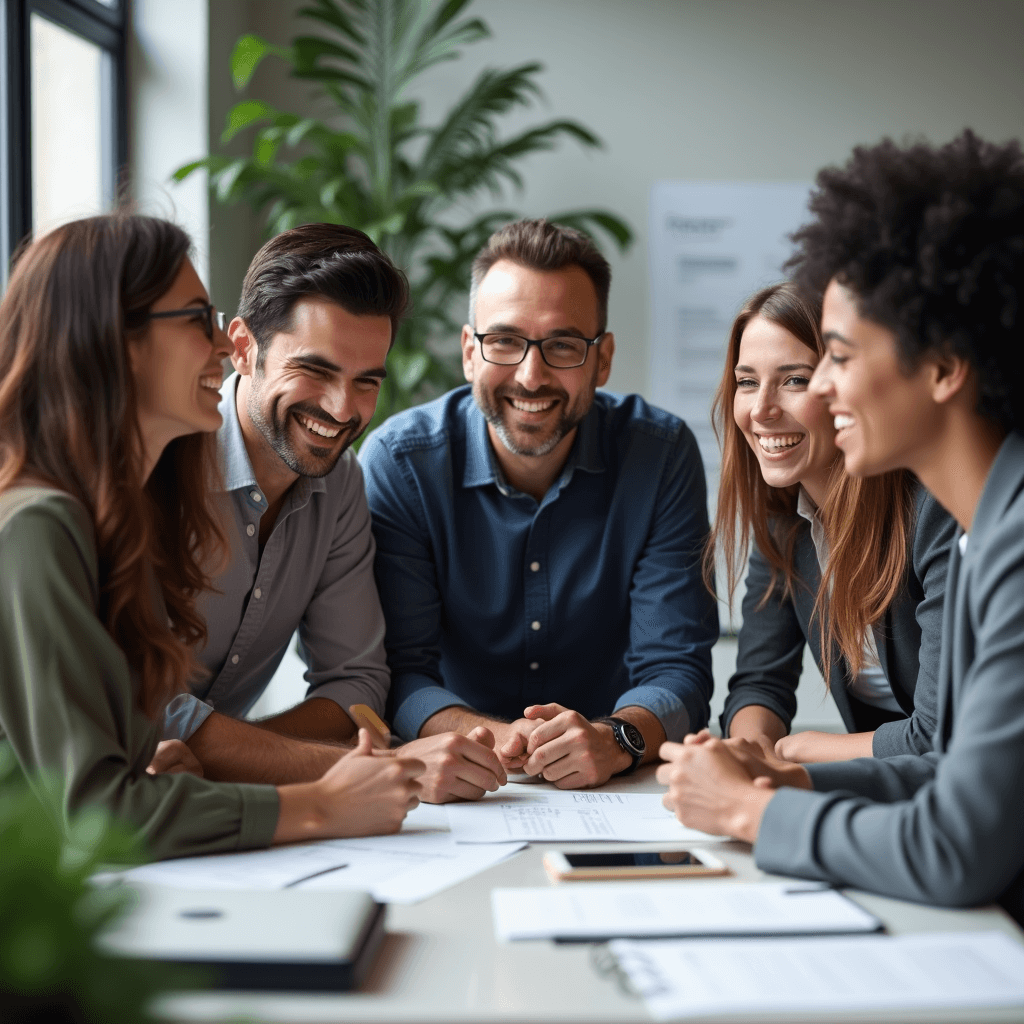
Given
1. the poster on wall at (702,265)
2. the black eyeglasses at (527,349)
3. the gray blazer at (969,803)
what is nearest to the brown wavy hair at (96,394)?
the gray blazer at (969,803)

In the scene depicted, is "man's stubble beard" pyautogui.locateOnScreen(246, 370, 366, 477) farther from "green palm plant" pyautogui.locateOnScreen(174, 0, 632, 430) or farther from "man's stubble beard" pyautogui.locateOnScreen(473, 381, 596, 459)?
"green palm plant" pyautogui.locateOnScreen(174, 0, 632, 430)

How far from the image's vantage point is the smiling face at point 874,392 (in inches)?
48.4

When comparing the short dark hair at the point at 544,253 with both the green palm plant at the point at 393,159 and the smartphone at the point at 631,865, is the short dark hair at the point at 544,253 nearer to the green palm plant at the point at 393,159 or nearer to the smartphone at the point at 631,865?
the green palm plant at the point at 393,159

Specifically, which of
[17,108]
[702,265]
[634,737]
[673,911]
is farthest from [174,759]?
[702,265]

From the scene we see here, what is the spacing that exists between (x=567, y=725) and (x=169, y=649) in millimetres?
607

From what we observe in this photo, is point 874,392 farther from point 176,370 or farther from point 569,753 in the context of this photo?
point 176,370

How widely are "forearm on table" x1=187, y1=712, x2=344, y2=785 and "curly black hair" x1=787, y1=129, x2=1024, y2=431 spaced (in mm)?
993

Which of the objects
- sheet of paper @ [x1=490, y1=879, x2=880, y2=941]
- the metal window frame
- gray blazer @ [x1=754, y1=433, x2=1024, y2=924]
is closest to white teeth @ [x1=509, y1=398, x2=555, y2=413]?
gray blazer @ [x1=754, y1=433, x2=1024, y2=924]

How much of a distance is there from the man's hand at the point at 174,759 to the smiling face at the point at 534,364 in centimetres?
92

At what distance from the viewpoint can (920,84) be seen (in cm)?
403

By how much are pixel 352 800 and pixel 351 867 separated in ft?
0.41

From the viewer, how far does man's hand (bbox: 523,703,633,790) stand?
1581 mm

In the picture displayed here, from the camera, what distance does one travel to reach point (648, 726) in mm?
1801

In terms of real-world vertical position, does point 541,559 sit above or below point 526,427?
below
